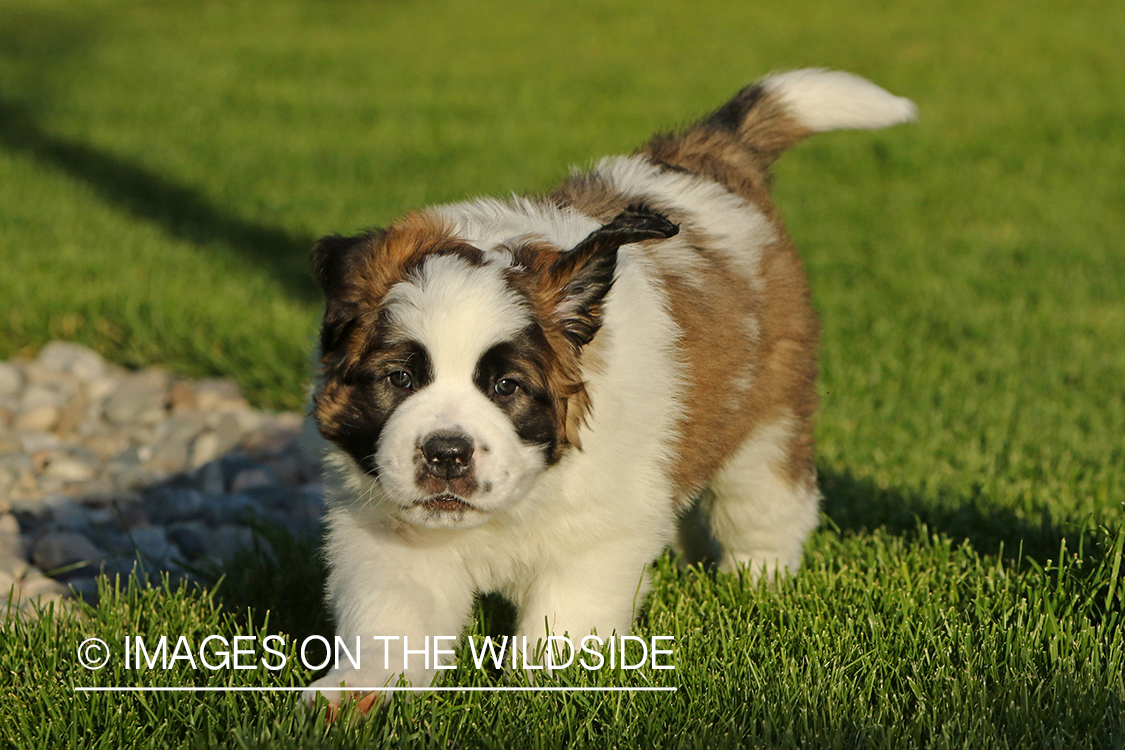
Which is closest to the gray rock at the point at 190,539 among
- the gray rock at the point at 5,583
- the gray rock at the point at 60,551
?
the gray rock at the point at 60,551

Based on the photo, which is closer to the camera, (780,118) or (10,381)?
(780,118)

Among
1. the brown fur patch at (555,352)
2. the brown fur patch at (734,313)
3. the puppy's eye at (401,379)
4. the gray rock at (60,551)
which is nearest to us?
the puppy's eye at (401,379)

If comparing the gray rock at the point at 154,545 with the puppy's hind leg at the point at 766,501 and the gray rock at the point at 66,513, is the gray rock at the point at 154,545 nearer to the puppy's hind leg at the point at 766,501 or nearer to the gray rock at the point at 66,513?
the gray rock at the point at 66,513

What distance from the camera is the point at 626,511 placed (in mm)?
2902

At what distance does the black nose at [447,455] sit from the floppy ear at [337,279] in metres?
0.42

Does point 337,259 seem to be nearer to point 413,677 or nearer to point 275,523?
point 413,677

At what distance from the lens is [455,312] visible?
102 inches

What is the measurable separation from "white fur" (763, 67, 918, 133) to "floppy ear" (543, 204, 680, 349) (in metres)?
1.43

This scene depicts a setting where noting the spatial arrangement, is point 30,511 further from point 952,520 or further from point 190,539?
point 952,520

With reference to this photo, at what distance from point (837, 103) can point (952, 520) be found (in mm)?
1503

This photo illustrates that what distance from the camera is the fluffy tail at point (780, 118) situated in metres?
3.94

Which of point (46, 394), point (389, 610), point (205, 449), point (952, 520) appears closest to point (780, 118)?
point (952, 520)

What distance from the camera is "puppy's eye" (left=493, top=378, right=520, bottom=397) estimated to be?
264cm

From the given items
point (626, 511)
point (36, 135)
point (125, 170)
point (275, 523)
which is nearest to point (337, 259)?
point (626, 511)
